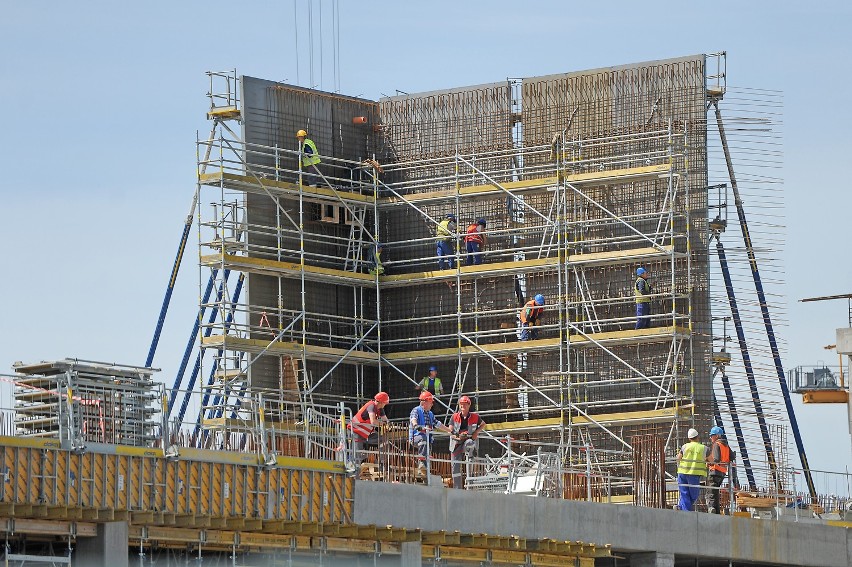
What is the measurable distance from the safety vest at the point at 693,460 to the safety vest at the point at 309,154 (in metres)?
16.2

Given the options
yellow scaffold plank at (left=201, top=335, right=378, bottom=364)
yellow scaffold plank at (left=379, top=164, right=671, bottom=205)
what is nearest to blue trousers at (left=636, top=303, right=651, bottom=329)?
yellow scaffold plank at (left=379, top=164, right=671, bottom=205)

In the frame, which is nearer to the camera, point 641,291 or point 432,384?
point 641,291

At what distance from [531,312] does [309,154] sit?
311 inches

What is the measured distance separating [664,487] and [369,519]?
10757 mm

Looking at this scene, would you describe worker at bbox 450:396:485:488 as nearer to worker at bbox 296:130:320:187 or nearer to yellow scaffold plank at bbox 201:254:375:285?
yellow scaffold plank at bbox 201:254:375:285

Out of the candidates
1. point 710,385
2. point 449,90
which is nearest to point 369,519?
point 710,385

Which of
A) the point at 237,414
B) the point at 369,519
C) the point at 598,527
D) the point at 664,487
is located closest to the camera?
the point at 369,519

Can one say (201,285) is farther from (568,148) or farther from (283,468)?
(283,468)

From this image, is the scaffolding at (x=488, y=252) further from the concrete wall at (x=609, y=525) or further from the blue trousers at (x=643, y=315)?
the concrete wall at (x=609, y=525)

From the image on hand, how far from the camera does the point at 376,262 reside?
60656 mm

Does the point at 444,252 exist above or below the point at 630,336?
above

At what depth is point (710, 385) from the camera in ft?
187

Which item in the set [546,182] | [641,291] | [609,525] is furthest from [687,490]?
[546,182]

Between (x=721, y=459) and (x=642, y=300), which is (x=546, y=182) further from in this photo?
(x=721, y=459)
